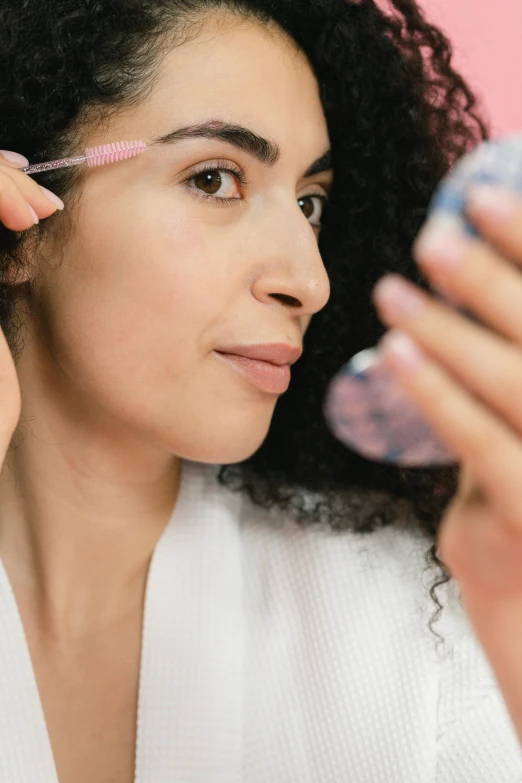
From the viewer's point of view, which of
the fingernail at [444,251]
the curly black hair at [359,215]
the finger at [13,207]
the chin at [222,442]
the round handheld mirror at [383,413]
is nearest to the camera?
the fingernail at [444,251]

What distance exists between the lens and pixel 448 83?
57.7 inches

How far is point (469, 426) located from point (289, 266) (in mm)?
581

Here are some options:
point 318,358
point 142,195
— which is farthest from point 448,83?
point 142,195

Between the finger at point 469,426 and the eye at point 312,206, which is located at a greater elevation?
the finger at point 469,426

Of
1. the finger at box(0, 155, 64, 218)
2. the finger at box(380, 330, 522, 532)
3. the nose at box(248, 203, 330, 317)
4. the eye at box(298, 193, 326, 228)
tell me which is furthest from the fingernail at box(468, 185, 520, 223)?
the eye at box(298, 193, 326, 228)

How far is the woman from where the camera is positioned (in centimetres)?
108

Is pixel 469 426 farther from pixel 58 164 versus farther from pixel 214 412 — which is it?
pixel 58 164

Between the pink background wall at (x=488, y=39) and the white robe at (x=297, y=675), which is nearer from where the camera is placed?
the white robe at (x=297, y=675)

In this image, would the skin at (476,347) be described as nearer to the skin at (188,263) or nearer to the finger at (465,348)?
the finger at (465,348)

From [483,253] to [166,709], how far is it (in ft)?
2.94

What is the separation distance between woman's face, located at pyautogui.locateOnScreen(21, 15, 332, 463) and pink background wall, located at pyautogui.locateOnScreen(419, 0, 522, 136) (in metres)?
1.02

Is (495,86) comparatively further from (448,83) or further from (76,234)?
(76,234)

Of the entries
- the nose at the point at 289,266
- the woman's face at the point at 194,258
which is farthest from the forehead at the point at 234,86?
the nose at the point at 289,266

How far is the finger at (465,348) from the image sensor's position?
0.55 m
